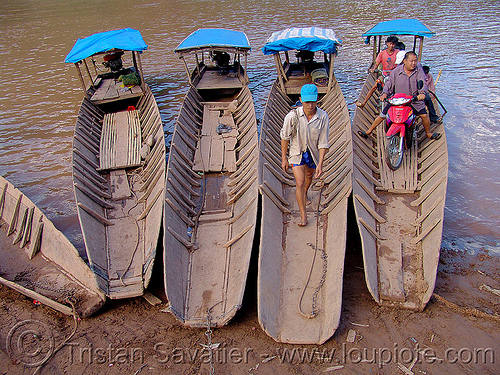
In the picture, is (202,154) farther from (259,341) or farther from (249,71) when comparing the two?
(249,71)

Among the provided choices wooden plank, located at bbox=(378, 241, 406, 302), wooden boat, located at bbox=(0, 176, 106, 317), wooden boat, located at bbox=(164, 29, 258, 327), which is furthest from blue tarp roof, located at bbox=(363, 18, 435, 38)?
wooden boat, located at bbox=(0, 176, 106, 317)

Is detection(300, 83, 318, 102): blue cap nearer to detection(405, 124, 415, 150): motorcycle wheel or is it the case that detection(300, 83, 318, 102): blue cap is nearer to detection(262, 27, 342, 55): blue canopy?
detection(405, 124, 415, 150): motorcycle wheel

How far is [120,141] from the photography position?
811cm

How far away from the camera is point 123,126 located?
8.63 m

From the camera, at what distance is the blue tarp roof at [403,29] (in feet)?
26.9

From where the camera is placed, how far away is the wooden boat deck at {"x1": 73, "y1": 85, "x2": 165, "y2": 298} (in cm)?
507

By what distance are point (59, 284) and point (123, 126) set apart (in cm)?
457

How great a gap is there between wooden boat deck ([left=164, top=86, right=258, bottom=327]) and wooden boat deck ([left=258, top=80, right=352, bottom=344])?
29 cm

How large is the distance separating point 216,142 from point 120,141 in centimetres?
227

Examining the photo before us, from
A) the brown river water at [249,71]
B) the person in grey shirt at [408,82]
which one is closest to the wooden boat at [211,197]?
the brown river water at [249,71]

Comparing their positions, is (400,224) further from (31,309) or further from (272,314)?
(31,309)

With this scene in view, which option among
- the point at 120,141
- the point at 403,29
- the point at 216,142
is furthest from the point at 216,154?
the point at 403,29

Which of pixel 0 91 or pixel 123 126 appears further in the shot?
pixel 0 91

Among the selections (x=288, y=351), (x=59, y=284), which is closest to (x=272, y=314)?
(x=288, y=351)
